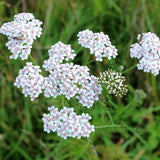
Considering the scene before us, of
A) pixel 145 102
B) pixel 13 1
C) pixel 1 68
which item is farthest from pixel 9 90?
pixel 145 102

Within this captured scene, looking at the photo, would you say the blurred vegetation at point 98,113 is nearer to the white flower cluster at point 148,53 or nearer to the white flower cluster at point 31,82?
the white flower cluster at point 148,53

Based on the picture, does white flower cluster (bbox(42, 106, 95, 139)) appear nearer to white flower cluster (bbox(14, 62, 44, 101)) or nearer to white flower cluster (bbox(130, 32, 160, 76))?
white flower cluster (bbox(14, 62, 44, 101))

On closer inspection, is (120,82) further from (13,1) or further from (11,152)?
(13,1)

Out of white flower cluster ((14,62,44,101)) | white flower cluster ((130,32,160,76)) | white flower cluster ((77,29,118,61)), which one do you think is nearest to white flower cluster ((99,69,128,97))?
white flower cluster ((77,29,118,61))

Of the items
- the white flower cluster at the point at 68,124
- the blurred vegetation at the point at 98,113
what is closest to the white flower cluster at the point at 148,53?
the white flower cluster at the point at 68,124

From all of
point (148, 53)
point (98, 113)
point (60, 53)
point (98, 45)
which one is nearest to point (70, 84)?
point (60, 53)

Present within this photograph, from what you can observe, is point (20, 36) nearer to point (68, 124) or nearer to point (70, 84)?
point (70, 84)
